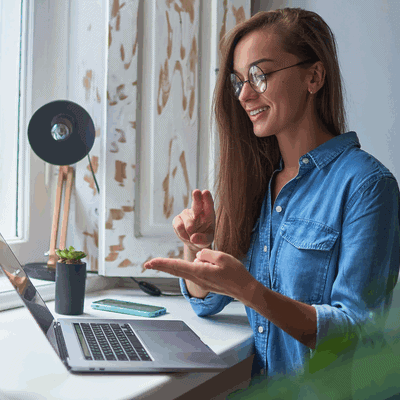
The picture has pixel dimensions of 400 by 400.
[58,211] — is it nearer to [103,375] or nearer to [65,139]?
[65,139]

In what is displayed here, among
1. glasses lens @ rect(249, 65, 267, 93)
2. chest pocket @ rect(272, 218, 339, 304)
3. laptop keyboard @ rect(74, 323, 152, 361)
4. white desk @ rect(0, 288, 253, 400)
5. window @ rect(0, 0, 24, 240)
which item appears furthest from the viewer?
window @ rect(0, 0, 24, 240)

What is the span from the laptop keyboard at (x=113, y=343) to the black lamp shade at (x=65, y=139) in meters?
0.60

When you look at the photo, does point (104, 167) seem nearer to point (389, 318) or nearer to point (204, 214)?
point (204, 214)

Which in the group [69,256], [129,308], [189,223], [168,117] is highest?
[168,117]

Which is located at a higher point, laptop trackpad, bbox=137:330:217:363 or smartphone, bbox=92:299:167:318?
laptop trackpad, bbox=137:330:217:363

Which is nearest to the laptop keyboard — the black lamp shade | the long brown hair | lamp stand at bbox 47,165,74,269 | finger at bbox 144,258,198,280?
finger at bbox 144,258,198,280

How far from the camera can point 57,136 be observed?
1.32m

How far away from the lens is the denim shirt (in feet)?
2.72

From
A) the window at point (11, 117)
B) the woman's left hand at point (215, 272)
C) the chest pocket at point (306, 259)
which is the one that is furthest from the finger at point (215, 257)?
the window at point (11, 117)

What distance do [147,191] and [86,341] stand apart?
0.66m

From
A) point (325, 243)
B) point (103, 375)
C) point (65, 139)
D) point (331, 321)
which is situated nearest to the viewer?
point (103, 375)

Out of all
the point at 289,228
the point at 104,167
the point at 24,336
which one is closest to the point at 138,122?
the point at 104,167

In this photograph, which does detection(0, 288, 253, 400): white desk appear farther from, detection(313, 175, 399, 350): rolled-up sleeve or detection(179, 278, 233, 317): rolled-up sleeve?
detection(313, 175, 399, 350): rolled-up sleeve

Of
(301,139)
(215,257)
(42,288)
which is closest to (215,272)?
(215,257)
